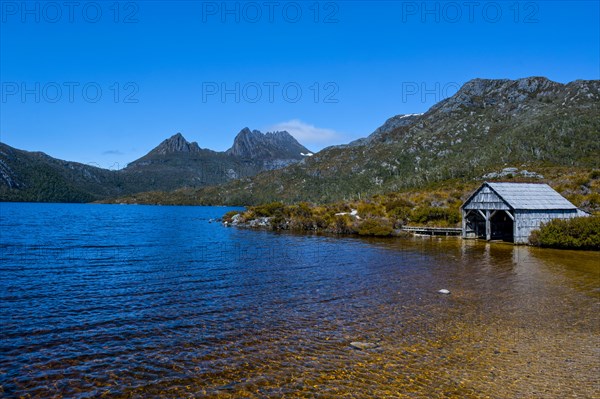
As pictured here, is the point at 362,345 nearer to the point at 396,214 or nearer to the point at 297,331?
the point at 297,331

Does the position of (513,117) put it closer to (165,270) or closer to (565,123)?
(565,123)

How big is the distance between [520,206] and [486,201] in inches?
157

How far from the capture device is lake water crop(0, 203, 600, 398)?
9820 millimetres

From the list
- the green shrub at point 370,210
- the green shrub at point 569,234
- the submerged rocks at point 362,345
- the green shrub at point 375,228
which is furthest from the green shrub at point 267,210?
the submerged rocks at point 362,345

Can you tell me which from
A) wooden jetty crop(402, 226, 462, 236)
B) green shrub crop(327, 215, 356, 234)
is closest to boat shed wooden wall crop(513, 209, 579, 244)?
wooden jetty crop(402, 226, 462, 236)

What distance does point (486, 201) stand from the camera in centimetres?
4525

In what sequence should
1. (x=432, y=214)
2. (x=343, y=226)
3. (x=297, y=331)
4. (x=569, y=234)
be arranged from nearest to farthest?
(x=297, y=331) → (x=569, y=234) → (x=343, y=226) → (x=432, y=214)

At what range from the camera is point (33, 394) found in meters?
9.11

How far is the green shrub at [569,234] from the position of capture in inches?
1465

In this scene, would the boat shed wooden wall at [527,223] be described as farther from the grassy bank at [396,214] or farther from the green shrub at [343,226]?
the green shrub at [343,226]

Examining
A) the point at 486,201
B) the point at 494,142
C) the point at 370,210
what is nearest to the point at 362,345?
the point at 486,201

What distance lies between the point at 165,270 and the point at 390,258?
16.9 metres

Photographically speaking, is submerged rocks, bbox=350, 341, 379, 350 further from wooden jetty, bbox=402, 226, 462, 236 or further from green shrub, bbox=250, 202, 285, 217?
green shrub, bbox=250, 202, 285, 217

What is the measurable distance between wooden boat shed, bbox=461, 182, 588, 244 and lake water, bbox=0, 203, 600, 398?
14.6 m
